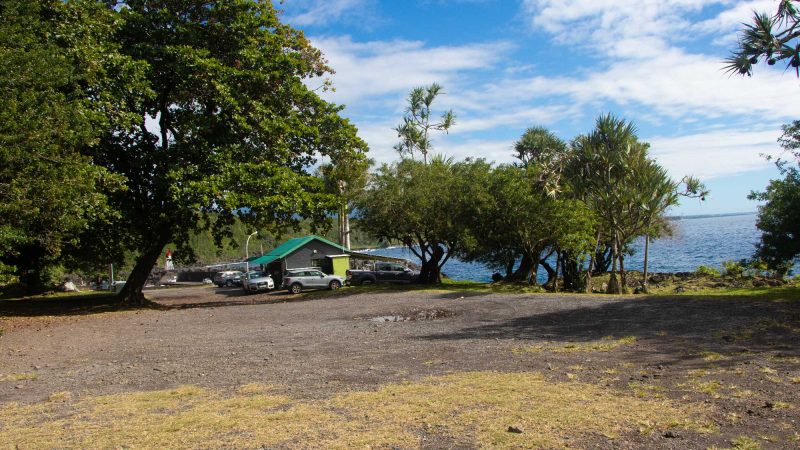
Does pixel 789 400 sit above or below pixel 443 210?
below

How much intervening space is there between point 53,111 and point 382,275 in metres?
25.5

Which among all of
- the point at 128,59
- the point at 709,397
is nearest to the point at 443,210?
the point at 128,59

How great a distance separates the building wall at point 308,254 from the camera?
42.5 m

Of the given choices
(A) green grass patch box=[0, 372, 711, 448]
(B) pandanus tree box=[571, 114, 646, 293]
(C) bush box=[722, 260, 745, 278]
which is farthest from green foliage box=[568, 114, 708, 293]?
(A) green grass patch box=[0, 372, 711, 448]

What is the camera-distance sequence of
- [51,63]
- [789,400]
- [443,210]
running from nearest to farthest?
[789,400], [51,63], [443,210]

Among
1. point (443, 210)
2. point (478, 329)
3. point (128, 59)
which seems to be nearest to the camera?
point (478, 329)

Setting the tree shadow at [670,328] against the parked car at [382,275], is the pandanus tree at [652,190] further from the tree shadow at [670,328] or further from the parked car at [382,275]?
the parked car at [382,275]

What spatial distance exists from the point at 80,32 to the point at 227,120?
18.5ft

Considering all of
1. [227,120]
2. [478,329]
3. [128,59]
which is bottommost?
[478,329]

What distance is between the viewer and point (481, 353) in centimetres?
953

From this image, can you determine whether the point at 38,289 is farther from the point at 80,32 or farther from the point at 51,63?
the point at 51,63

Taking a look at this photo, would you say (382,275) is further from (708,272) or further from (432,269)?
(708,272)

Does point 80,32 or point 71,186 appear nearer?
point 71,186

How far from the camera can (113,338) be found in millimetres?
13914
